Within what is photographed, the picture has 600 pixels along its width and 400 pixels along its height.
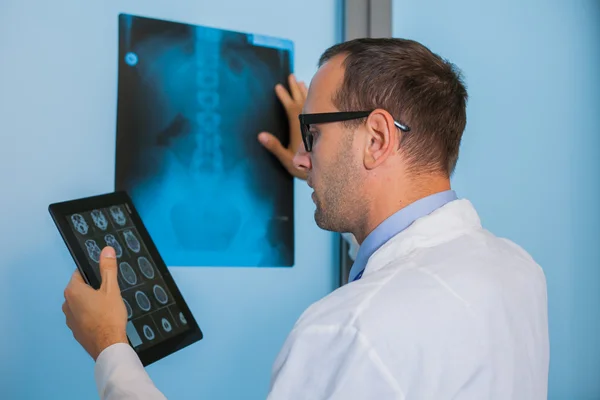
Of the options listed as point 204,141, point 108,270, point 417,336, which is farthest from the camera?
point 204,141

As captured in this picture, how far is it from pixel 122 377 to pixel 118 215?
32 centimetres

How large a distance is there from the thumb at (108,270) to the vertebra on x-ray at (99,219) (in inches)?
3.3

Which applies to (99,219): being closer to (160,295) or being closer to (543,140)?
(160,295)

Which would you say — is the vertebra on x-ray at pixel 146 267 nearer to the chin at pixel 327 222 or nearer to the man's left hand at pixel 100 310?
the man's left hand at pixel 100 310

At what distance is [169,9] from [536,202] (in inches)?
37.3

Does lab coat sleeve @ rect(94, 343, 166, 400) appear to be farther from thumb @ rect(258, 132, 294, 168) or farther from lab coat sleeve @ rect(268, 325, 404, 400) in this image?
thumb @ rect(258, 132, 294, 168)

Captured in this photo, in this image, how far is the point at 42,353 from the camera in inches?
43.0

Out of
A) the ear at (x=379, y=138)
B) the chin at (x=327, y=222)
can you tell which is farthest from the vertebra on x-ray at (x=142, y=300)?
the ear at (x=379, y=138)

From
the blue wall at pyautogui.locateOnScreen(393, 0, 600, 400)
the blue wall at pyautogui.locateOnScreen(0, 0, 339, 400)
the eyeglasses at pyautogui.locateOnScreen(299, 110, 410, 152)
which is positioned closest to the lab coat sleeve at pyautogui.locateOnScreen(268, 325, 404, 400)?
the eyeglasses at pyautogui.locateOnScreen(299, 110, 410, 152)

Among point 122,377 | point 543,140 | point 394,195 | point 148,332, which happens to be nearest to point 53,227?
point 148,332

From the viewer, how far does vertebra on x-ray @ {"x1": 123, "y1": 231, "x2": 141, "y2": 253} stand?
42.0 inches

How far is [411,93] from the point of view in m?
0.97

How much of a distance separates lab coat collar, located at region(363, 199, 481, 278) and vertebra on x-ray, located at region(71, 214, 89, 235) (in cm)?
45

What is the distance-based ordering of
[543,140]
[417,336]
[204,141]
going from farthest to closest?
[543,140], [204,141], [417,336]
